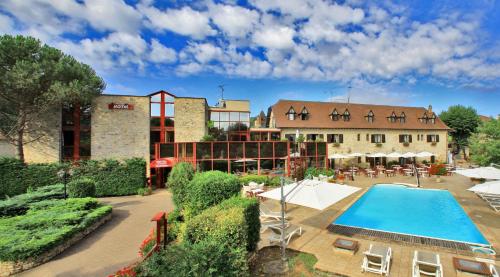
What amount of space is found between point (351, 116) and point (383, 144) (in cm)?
637

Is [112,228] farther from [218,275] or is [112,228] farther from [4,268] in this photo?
[218,275]

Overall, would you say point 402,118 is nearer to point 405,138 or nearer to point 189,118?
point 405,138

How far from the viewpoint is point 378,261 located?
7.95 m

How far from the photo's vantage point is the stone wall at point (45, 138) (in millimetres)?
23391

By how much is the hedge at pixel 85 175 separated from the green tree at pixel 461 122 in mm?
57169

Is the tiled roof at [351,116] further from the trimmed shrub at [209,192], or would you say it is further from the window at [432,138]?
the trimmed shrub at [209,192]

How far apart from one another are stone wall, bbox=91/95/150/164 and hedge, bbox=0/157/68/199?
4129 millimetres

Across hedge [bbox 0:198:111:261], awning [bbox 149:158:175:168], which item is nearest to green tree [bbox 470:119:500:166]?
awning [bbox 149:158:175:168]

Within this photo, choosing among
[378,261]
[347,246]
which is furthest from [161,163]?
[378,261]

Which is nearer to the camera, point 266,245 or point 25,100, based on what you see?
point 266,245

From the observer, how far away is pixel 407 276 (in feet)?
23.6

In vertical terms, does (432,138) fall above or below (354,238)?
above

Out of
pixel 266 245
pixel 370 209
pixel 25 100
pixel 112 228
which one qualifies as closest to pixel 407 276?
pixel 266 245

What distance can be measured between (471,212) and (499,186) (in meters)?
2.29
